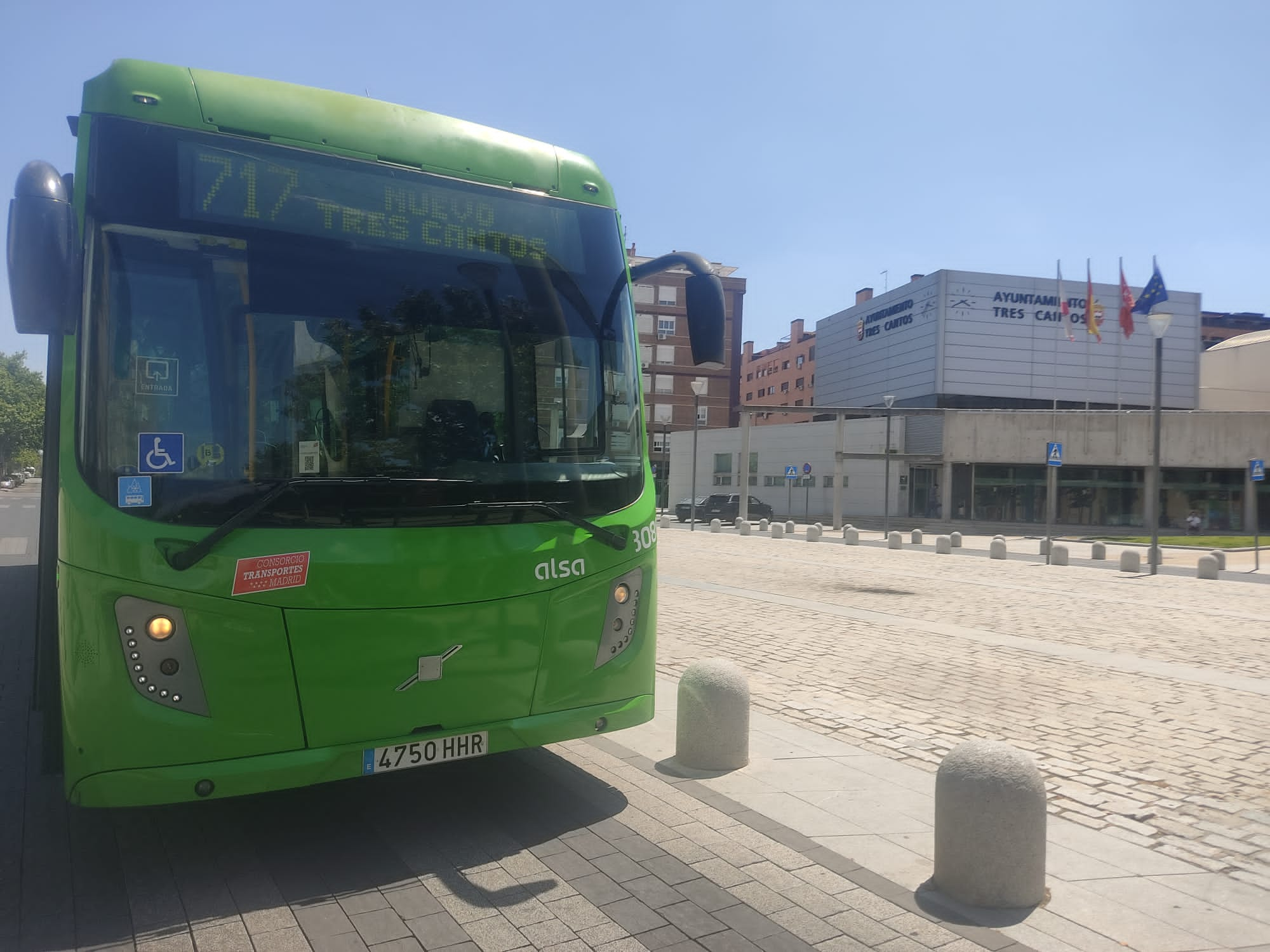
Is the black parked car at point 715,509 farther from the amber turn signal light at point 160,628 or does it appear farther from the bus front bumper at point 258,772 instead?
the amber turn signal light at point 160,628

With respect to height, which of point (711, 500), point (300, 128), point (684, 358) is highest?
point (684, 358)

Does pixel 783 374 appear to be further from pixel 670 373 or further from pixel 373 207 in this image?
pixel 373 207

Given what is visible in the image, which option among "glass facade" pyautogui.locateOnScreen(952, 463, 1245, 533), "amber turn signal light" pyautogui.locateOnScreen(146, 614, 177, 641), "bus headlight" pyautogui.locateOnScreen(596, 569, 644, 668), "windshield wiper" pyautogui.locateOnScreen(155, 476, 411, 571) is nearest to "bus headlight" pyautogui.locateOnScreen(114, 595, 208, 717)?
→ "amber turn signal light" pyautogui.locateOnScreen(146, 614, 177, 641)

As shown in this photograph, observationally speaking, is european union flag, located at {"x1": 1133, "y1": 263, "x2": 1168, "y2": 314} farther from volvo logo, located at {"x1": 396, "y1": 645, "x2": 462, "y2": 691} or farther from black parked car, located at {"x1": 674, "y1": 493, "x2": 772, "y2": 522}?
volvo logo, located at {"x1": 396, "y1": 645, "x2": 462, "y2": 691}

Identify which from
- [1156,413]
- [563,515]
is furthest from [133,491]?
[1156,413]

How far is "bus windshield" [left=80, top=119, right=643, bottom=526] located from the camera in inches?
163

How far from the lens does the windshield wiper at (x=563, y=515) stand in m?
4.65

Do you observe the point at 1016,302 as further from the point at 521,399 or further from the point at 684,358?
the point at 521,399

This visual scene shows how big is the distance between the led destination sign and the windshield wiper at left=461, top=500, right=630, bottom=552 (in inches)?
50.4

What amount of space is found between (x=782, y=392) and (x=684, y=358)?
79.2 ft

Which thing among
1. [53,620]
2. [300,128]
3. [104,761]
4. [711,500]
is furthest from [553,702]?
[711,500]

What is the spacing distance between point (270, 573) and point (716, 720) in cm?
306

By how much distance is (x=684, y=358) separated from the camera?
287 feet

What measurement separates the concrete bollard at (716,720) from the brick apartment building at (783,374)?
85.9 metres
